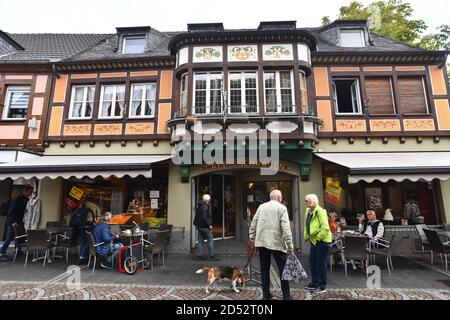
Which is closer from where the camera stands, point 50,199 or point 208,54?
point 208,54

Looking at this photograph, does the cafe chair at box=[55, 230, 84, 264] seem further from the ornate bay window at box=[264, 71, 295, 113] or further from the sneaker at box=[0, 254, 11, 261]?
the ornate bay window at box=[264, 71, 295, 113]

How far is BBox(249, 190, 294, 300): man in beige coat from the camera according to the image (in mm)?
4320

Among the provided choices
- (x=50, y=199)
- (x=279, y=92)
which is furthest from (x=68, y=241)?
(x=279, y=92)

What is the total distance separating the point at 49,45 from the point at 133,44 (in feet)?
17.4

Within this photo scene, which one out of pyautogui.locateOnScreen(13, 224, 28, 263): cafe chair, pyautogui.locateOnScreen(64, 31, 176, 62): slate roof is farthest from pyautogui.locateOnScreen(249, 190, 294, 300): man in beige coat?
pyautogui.locateOnScreen(64, 31, 176, 62): slate roof

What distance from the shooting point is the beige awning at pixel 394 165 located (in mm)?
7227

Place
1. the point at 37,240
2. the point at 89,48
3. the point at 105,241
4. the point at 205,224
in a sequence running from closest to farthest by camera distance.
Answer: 1. the point at 105,241
2. the point at 37,240
3. the point at 205,224
4. the point at 89,48

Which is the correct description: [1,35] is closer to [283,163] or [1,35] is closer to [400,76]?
[283,163]

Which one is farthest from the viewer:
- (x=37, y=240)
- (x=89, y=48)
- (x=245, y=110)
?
(x=89, y=48)

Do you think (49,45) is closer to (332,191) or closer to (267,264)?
(267,264)

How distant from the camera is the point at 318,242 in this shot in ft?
16.2

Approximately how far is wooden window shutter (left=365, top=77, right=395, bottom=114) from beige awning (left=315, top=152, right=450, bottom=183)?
1853mm
